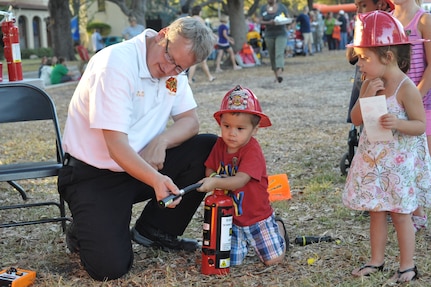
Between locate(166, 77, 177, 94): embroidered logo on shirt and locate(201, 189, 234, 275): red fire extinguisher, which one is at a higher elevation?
locate(166, 77, 177, 94): embroidered logo on shirt

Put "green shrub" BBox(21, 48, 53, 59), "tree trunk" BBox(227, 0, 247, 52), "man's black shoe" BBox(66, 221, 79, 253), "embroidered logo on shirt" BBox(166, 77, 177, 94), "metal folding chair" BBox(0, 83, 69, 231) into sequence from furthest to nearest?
"green shrub" BBox(21, 48, 53, 59)
"tree trunk" BBox(227, 0, 247, 52)
"metal folding chair" BBox(0, 83, 69, 231)
"man's black shoe" BBox(66, 221, 79, 253)
"embroidered logo on shirt" BBox(166, 77, 177, 94)

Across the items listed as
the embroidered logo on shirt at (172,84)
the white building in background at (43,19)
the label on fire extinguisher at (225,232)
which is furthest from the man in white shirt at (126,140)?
the white building in background at (43,19)

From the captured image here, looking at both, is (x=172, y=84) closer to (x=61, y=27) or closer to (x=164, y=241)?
(x=164, y=241)

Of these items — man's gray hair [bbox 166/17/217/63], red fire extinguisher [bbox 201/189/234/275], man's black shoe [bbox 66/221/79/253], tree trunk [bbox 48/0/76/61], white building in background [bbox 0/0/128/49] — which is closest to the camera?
man's gray hair [bbox 166/17/217/63]

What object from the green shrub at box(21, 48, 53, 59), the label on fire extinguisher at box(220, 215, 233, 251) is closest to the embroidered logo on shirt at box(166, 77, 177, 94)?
the label on fire extinguisher at box(220, 215, 233, 251)

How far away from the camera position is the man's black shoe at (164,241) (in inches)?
153

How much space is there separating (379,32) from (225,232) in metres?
1.25

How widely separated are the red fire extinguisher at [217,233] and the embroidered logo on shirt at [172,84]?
0.63 metres

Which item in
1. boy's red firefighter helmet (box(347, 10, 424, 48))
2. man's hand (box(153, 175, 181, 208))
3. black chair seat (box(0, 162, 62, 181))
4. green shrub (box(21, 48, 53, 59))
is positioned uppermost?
boy's red firefighter helmet (box(347, 10, 424, 48))

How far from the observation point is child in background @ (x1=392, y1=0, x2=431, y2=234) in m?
3.95

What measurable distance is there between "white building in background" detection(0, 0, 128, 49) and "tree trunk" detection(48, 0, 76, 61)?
14.3m

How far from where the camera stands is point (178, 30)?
10.7ft

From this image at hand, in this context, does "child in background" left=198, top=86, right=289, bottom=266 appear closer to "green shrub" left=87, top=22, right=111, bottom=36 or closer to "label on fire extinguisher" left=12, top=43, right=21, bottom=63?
"label on fire extinguisher" left=12, top=43, right=21, bottom=63

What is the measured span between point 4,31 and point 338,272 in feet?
9.31
